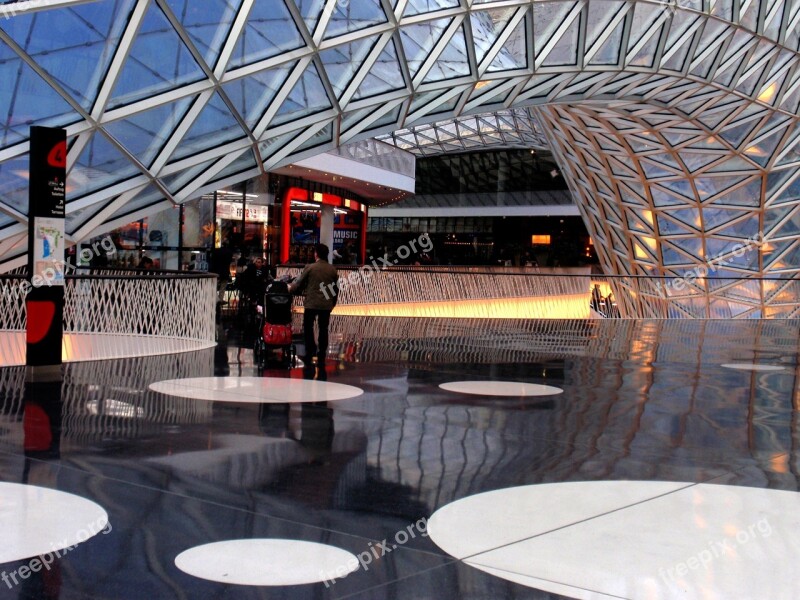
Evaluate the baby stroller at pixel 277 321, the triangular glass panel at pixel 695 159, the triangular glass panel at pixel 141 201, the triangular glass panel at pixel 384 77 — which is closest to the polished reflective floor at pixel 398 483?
the baby stroller at pixel 277 321

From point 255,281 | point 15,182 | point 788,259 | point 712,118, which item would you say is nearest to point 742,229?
point 788,259

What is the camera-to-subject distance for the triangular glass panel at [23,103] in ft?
47.1

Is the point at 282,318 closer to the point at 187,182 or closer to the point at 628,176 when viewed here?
the point at 187,182

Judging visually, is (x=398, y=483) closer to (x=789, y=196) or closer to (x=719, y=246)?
(x=789, y=196)

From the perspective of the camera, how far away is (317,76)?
61.8ft

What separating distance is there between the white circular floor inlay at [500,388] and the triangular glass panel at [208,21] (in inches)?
353

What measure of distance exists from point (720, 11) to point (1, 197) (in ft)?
67.2

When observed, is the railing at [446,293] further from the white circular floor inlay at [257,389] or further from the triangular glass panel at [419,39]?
the white circular floor inlay at [257,389]

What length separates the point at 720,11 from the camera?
25547 millimetres

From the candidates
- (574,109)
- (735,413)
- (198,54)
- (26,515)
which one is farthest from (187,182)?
(574,109)

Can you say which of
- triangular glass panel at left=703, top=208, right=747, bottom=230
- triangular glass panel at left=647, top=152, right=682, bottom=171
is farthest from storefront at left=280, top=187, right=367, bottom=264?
triangular glass panel at left=703, top=208, right=747, bottom=230

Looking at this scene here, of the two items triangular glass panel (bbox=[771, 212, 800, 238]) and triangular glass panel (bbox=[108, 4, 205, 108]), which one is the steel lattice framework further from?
triangular glass panel (bbox=[771, 212, 800, 238])

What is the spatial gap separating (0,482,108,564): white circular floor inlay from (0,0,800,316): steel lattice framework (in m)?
10.3

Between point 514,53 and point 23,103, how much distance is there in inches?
486
